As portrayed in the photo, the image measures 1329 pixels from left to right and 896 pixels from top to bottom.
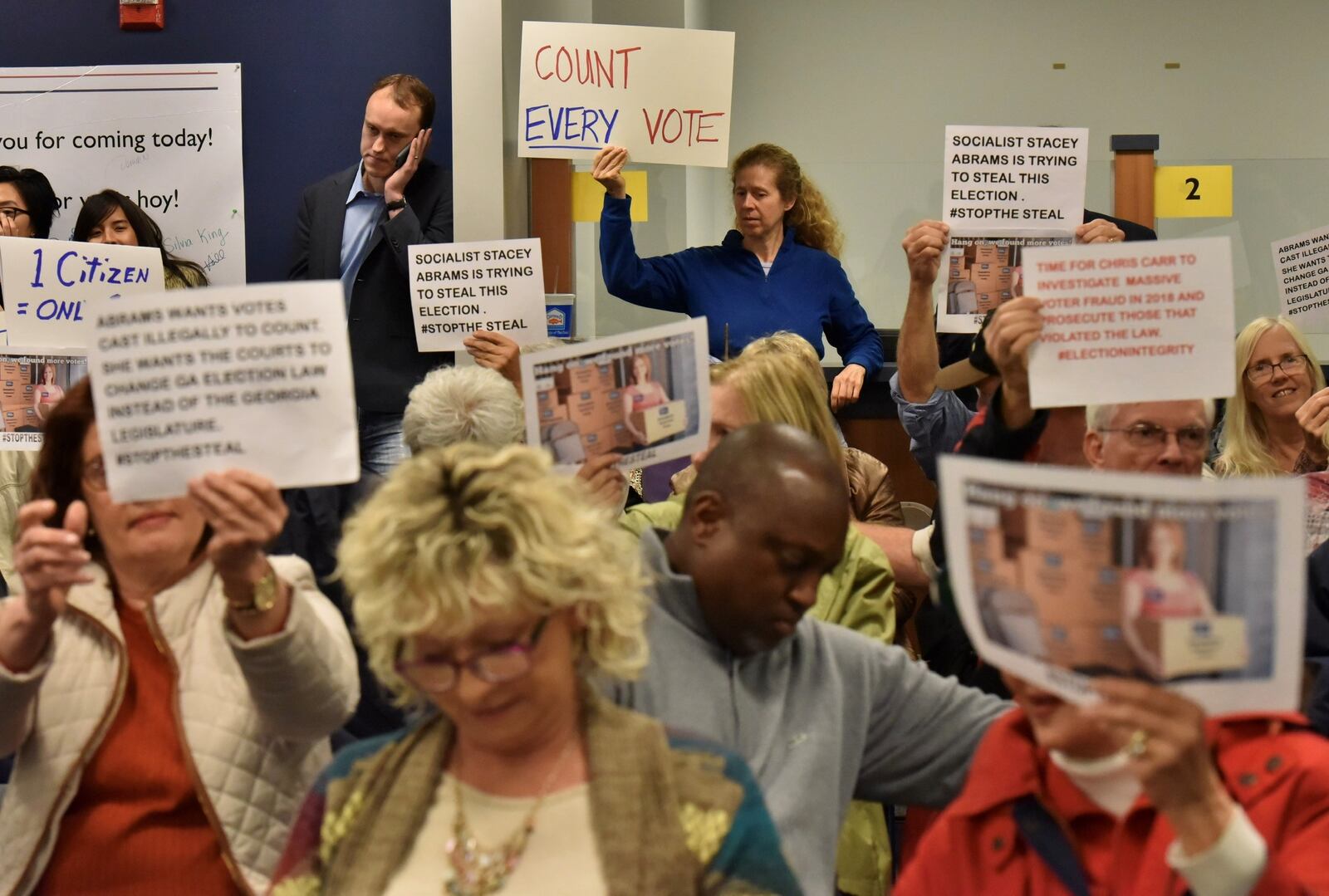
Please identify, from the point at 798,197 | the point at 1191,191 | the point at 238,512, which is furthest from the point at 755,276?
the point at 238,512

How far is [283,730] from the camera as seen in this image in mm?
2350

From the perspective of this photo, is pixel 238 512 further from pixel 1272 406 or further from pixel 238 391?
pixel 1272 406

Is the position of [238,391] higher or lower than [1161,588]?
higher

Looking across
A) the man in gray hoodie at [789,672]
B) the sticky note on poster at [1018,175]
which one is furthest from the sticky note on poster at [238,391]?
the sticky note on poster at [1018,175]

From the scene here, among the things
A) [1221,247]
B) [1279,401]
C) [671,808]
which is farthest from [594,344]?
[1279,401]

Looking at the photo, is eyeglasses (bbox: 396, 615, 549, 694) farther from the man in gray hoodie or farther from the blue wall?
the blue wall

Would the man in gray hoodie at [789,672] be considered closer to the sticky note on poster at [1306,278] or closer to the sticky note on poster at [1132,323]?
the sticky note on poster at [1132,323]

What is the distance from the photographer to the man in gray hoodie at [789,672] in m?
2.21

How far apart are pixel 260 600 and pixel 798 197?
131 inches

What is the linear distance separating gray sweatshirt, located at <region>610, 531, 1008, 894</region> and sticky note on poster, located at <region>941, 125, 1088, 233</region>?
157 centimetres

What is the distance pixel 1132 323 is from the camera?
2561 millimetres

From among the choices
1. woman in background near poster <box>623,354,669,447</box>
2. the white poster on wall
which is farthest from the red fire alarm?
woman in background near poster <box>623,354,669,447</box>

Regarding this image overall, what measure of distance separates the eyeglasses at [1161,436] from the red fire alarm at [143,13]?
4396 millimetres

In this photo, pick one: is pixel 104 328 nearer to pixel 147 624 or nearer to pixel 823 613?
pixel 147 624
